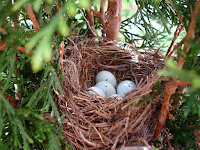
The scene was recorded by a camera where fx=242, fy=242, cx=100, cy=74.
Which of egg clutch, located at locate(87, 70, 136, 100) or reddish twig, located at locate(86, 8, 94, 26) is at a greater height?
reddish twig, located at locate(86, 8, 94, 26)

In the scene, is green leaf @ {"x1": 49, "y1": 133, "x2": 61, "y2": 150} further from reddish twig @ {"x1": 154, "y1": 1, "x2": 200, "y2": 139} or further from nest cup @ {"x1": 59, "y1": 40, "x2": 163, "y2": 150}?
reddish twig @ {"x1": 154, "y1": 1, "x2": 200, "y2": 139}

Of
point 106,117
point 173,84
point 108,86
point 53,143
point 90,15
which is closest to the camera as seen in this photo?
point 173,84

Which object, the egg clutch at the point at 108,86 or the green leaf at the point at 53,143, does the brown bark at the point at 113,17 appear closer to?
the egg clutch at the point at 108,86

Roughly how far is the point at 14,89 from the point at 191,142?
0.86 m

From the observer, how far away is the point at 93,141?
1.11 m

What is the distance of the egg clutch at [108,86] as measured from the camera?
1.52m

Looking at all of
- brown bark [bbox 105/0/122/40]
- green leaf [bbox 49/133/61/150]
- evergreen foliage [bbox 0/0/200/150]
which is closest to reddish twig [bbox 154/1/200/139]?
evergreen foliage [bbox 0/0/200/150]

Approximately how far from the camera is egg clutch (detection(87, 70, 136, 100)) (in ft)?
4.99

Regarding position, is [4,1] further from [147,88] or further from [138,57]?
[138,57]

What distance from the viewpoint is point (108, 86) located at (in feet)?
5.34

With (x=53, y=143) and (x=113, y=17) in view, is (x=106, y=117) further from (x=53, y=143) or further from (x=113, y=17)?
(x=113, y=17)

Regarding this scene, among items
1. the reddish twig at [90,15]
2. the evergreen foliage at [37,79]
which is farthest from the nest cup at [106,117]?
the reddish twig at [90,15]

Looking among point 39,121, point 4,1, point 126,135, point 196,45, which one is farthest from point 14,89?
point 196,45

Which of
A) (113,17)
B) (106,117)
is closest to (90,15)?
(113,17)
